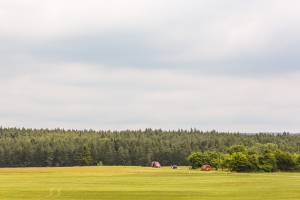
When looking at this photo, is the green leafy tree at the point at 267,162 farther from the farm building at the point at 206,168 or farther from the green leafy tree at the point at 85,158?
the green leafy tree at the point at 85,158

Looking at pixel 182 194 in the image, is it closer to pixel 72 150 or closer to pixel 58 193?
pixel 58 193

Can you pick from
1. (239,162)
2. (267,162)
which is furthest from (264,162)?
(239,162)

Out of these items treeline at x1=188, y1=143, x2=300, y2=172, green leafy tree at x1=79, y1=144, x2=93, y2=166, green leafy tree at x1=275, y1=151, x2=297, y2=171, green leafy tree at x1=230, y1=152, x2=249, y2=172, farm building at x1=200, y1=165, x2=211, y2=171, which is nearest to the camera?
green leafy tree at x1=230, y1=152, x2=249, y2=172

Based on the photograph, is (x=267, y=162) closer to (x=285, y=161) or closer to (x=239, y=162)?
(x=285, y=161)

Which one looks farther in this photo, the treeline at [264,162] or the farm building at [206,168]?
the farm building at [206,168]

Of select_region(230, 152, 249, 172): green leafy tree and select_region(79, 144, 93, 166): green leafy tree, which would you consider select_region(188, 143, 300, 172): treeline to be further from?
select_region(79, 144, 93, 166): green leafy tree

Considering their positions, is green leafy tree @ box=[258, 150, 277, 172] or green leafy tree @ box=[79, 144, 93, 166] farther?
green leafy tree @ box=[79, 144, 93, 166]

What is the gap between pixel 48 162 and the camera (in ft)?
636

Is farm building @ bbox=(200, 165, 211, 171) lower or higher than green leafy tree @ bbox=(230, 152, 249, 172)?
lower

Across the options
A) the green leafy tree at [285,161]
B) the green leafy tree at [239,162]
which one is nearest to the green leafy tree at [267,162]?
the green leafy tree at [285,161]

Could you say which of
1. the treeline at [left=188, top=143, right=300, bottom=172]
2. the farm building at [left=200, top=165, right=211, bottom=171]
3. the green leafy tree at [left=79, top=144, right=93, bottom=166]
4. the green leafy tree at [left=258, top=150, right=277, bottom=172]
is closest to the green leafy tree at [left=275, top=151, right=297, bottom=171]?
the treeline at [left=188, top=143, right=300, bottom=172]

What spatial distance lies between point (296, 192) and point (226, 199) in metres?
11.5

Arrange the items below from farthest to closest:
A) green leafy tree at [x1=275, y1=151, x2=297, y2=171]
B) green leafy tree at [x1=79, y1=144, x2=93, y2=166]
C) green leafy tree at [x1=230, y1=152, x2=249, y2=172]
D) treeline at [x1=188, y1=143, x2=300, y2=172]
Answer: green leafy tree at [x1=79, y1=144, x2=93, y2=166] → green leafy tree at [x1=275, y1=151, x2=297, y2=171] → treeline at [x1=188, y1=143, x2=300, y2=172] → green leafy tree at [x1=230, y1=152, x2=249, y2=172]

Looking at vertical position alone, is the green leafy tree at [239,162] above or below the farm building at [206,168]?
above
